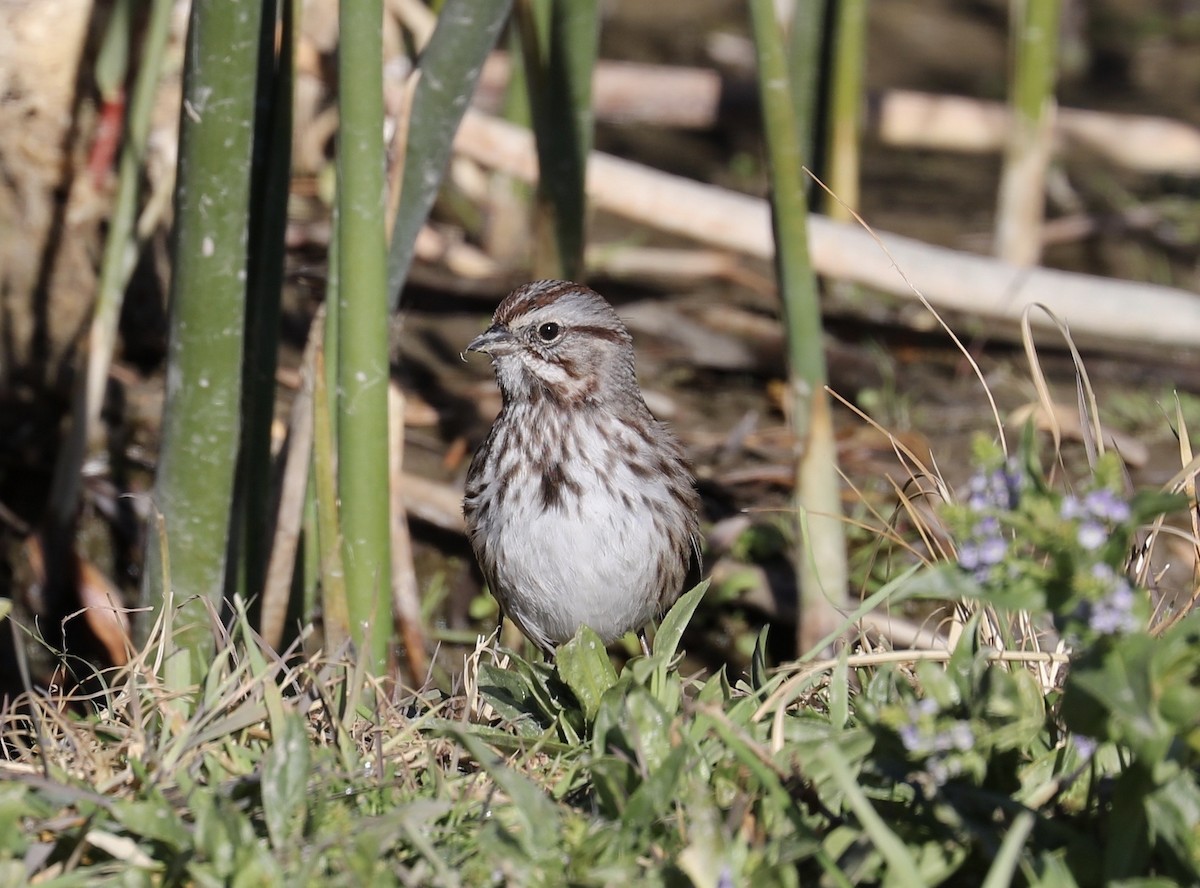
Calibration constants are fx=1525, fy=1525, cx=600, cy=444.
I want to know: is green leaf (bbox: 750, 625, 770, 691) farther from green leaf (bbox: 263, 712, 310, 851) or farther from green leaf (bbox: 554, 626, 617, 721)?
green leaf (bbox: 263, 712, 310, 851)

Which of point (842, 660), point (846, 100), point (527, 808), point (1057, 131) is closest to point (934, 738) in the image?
point (842, 660)

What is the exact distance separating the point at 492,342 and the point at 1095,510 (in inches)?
91.6

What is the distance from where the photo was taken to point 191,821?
2564 millimetres

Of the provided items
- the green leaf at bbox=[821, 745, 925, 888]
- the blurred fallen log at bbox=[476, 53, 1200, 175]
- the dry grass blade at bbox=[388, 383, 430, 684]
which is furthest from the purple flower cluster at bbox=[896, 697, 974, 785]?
the blurred fallen log at bbox=[476, 53, 1200, 175]

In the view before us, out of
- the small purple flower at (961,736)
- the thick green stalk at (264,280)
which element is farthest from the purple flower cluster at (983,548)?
the thick green stalk at (264,280)

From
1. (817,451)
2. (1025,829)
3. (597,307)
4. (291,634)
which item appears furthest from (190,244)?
(1025,829)

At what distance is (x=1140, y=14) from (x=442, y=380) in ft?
26.9

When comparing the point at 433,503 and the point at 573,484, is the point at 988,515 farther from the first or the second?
the point at 433,503

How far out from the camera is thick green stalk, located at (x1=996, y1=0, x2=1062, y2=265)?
625 centimetres

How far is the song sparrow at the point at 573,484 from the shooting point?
13.2ft

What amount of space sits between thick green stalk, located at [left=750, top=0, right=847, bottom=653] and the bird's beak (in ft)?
2.70

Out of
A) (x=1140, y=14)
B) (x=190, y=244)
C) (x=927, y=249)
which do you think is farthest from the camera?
(x=1140, y=14)

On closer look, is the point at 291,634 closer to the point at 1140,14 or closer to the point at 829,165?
the point at 829,165

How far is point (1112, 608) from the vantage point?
2.12 meters
